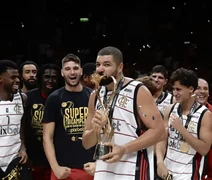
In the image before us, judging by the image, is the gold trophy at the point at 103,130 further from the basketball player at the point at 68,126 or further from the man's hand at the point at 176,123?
the basketball player at the point at 68,126

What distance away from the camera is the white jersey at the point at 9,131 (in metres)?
4.33

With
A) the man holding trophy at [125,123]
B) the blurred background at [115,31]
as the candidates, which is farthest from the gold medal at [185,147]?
the blurred background at [115,31]

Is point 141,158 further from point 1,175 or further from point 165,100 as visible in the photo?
point 165,100

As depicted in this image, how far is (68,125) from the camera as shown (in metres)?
4.50

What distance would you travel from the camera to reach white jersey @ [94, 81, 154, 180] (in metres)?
3.31

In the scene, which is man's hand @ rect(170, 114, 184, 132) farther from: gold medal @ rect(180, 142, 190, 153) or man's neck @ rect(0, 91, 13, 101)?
man's neck @ rect(0, 91, 13, 101)

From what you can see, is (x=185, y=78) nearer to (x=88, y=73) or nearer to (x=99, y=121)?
(x=99, y=121)

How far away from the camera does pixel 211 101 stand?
9.41 meters

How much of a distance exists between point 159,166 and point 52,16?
949 cm

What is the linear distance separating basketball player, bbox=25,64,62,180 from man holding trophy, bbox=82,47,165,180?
151 cm

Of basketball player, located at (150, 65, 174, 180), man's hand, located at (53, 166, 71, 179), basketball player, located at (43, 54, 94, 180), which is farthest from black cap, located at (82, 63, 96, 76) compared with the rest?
man's hand, located at (53, 166, 71, 179)

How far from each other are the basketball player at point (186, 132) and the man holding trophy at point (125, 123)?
0.58 meters

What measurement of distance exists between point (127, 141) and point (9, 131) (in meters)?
1.45

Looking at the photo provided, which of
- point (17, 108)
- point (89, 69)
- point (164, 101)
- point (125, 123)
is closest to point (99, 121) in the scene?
point (125, 123)
